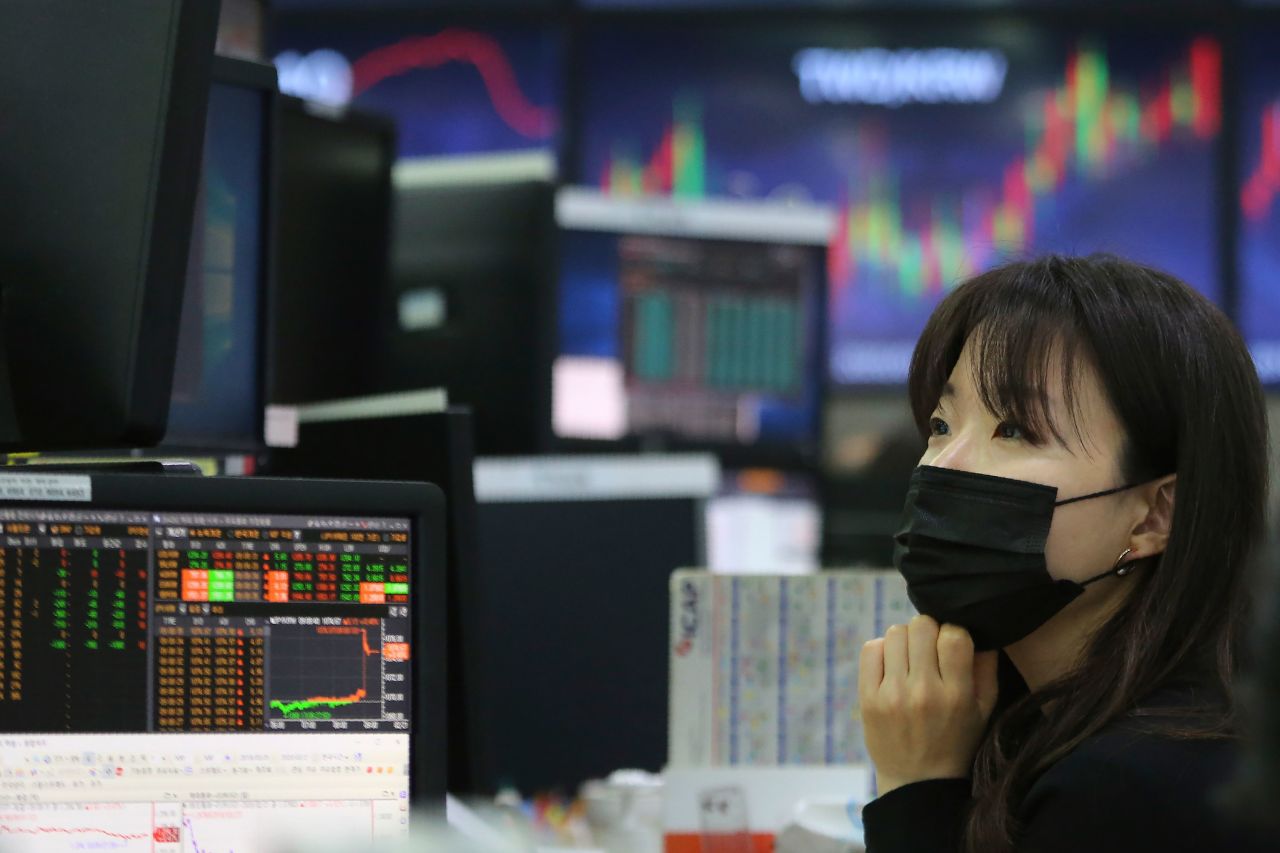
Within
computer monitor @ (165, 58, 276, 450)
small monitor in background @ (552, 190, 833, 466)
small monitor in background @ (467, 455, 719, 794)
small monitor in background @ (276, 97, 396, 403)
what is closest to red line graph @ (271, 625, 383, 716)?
computer monitor @ (165, 58, 276, 450)

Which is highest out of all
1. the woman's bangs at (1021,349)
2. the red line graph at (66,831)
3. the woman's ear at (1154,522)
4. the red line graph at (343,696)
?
the woman's bangs at (1021,349)

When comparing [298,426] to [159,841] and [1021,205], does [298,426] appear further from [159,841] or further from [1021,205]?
[1021,205]

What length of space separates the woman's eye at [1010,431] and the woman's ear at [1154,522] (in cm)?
11

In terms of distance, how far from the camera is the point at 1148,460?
4.01 ft

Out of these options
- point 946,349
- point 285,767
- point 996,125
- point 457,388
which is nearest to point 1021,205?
point 996,125

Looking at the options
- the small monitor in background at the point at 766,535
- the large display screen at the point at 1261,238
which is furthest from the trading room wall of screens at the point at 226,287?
the large display screen at the point at 1261,238

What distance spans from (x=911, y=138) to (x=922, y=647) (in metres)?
3.45

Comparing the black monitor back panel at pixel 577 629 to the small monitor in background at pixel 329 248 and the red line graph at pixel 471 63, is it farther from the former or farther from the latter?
the red line graph at pixel 471 63

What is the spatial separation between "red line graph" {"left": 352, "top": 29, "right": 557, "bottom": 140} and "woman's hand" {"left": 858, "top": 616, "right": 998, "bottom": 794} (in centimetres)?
349

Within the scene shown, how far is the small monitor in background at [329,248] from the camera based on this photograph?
5.69ft

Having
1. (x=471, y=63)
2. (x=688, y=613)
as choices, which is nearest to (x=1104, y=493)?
(x=688, y=613)

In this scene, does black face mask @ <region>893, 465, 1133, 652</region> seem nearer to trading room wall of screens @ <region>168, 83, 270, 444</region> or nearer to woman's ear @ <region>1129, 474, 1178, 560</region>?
woman's ear @ <region>1129, 474, 1178, 560</region>

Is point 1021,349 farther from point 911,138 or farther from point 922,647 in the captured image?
point 911,138

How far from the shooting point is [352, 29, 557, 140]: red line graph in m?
4.59
